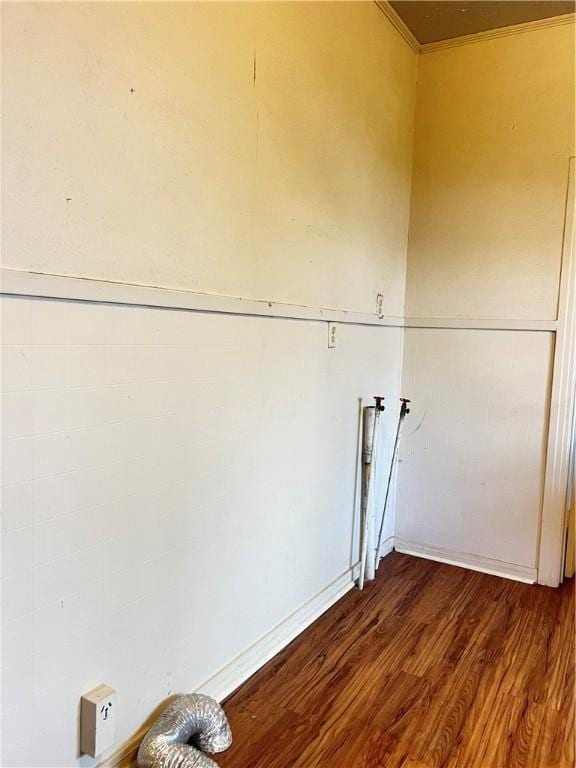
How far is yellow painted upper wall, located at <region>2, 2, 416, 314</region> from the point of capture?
1184 mm

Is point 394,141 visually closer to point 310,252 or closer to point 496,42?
point 496,42

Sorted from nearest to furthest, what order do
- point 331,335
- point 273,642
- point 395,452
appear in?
point 273,642
point 331,335
point 395,452

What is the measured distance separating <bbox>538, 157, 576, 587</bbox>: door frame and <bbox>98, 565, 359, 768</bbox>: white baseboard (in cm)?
104

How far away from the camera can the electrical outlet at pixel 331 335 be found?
2.37 meters

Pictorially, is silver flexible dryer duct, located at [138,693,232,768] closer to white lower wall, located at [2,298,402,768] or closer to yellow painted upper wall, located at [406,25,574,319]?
white lower wall, located at [2,298,402,768]

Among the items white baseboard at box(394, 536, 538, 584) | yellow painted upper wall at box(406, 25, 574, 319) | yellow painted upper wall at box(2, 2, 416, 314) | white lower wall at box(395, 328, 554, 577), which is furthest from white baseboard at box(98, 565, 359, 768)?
yellow painted upper wall at box(406, 25, 574, 319)

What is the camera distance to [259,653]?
2.07 meters

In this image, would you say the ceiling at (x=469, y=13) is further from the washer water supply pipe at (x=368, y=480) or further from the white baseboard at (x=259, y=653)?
the white baseboard at (x=259, y=653)

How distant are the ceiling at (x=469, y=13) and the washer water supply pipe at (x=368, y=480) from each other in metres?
1.87

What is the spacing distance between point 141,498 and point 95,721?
55 centimetres

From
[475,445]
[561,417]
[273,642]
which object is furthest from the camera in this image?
[475,445]

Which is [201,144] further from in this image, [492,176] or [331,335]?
[492,176]

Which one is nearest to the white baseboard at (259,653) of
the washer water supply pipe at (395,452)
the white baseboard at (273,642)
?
the white baseboard at (273,642)

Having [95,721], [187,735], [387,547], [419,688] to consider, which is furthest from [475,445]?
[95,721]
